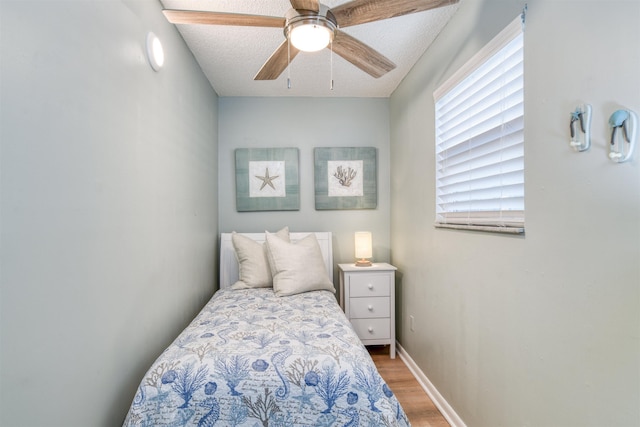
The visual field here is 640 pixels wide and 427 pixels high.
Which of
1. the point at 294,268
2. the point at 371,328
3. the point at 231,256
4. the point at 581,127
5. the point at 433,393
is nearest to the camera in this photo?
the point at 581,127

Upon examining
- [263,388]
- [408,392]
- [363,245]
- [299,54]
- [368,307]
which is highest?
[299,54]

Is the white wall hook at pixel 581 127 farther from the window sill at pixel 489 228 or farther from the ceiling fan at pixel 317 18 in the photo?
the ceiling fan at pixel 317 18

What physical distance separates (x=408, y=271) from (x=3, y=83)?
104 inches

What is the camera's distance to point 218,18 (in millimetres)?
1417

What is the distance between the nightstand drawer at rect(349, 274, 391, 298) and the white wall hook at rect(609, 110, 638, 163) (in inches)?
82.7

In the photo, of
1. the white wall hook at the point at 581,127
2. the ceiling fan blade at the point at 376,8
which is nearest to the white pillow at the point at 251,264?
the ceiling fan blade at the point at 376,8

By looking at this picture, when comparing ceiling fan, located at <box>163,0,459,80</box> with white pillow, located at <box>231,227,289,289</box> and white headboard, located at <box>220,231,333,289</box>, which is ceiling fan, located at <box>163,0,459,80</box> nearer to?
white pillow, located at <box>231,227,289,289</box>

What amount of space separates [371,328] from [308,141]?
73.9 inches

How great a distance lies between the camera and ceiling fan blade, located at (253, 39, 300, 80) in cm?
165

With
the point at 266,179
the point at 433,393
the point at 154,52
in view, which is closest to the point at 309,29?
the point at 154,52

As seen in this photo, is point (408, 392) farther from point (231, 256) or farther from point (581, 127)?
point (581, 127)

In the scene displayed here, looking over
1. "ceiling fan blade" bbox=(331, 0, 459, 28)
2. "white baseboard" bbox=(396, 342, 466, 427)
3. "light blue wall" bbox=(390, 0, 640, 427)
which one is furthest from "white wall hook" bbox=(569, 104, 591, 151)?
"white baseboard" bbox=(396, 342, 466, 427)

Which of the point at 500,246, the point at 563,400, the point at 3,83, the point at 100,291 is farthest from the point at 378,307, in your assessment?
the point at 3,83

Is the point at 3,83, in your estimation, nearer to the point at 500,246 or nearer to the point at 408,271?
the point at 500,246
